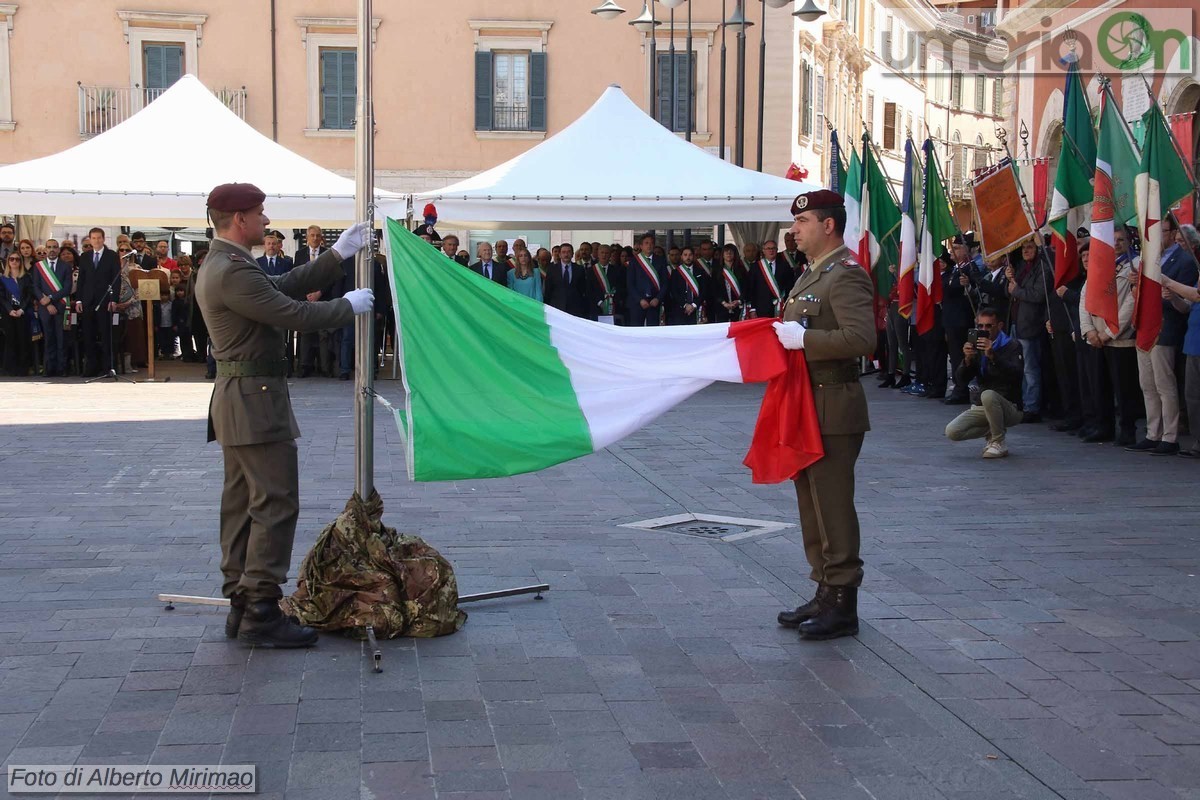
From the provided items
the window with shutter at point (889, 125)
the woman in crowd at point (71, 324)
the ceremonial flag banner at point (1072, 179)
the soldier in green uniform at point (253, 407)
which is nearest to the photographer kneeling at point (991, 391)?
the ceremonial flag banner at point (1072, 179)

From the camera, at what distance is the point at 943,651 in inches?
242

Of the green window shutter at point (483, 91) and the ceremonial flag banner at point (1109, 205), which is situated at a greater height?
the green window shutter at point (483, 91)

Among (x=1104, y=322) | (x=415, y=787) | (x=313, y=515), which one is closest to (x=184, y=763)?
(x=415, y=787)

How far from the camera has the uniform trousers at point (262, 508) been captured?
6.07 m

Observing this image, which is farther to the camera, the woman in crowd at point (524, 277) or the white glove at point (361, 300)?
the woman in crowd at point (524, 277)

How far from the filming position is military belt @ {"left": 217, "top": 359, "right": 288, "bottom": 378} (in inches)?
242

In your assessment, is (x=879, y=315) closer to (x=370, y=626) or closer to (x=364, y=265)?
(x=364, y=265)

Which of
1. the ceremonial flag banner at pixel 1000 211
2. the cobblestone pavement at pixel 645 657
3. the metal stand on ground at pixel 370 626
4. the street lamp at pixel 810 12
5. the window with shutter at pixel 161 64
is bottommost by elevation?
the cobblestone pavement at pixel 645 657

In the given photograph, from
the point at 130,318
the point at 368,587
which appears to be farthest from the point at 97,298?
the point at 368,587

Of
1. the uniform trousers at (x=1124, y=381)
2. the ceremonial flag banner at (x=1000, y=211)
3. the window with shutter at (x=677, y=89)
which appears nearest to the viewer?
the uniform trousers at (x=1124, y=381)

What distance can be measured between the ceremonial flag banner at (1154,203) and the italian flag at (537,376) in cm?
690

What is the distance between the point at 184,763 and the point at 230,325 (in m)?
2.13

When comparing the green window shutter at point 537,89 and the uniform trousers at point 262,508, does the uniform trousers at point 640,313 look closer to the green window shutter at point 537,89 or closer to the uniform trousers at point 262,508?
the uniform trousers at point 262,508

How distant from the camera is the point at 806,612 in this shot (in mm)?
6496
